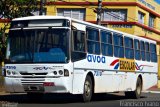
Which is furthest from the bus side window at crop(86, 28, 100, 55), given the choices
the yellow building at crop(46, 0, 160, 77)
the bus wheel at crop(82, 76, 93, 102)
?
the yellow building at crop(46, 0, 160, 77)

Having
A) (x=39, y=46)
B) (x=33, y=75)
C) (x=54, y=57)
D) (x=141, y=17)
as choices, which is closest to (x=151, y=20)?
(x=141, y=17)

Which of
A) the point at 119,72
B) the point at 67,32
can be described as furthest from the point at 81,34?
the point at 119,72

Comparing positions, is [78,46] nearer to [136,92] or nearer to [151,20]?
[136,92]

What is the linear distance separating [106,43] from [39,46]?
13.8 feet

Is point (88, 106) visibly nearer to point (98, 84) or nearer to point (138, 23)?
point (98, 84)

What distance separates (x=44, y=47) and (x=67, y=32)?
3.11ft

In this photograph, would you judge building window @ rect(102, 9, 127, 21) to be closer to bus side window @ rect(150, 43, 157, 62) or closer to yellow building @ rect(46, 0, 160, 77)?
yellow building @ rect(46, 0, 160, 77)

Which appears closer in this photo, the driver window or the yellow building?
the driver window

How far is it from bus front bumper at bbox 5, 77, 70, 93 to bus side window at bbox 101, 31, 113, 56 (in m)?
3.79

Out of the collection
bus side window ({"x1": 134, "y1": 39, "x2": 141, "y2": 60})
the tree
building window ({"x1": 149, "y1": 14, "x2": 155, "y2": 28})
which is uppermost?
building window ({"x1": 149, "y1": 14, "x2": 155, "y2": 28})

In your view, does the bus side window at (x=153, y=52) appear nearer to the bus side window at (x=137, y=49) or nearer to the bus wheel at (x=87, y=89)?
the bus side window at (x=137, y=49)

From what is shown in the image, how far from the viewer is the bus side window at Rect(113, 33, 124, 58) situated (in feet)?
74.9

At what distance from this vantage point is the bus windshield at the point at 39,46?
1814 cm

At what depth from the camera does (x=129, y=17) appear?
5881 centimetres
